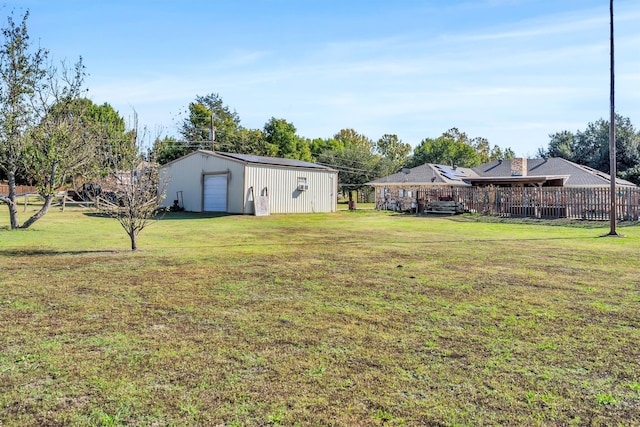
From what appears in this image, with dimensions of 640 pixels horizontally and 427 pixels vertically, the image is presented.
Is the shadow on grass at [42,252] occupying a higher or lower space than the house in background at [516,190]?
lower

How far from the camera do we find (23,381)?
10.1 feet

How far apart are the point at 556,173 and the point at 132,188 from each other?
29137 mm

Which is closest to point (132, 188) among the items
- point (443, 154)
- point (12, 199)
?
point (12, 199)

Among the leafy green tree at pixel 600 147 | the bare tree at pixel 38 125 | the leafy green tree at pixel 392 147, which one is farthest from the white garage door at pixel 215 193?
the leafy green tree at pixel 392 147

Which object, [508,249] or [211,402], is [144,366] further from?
[508,249]

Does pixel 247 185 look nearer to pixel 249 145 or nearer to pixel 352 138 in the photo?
pixel 249 145

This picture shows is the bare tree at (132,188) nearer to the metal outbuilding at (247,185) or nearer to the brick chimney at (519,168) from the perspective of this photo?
the metal outbuilding at (247,185)

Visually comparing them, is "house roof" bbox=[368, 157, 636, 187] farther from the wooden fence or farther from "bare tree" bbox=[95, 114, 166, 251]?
"bare tree" bbox=[95, 114, 166, 251]

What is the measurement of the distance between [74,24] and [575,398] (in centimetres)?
1391

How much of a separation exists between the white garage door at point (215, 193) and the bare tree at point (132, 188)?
47.2 feet

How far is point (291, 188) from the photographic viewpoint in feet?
85.1

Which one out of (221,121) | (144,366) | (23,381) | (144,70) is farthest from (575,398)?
(221,121)

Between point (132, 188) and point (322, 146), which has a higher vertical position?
point (322, 146)

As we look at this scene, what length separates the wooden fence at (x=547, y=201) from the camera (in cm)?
1992
